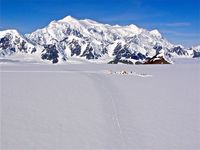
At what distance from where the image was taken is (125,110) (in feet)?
55.9

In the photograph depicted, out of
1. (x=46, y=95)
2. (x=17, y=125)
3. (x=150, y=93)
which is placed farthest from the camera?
(x=150, y=93)

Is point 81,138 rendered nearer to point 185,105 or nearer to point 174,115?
point 174,115

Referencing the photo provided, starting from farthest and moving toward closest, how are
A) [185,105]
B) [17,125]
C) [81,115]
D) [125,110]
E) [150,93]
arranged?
[150,93] < [185,105] < [125,110] < [81,115] < [17,125]

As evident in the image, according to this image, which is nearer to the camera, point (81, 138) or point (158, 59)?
point (81, 138)

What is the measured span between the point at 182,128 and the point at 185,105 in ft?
15.2

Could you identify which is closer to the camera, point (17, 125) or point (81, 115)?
point (17, 125)

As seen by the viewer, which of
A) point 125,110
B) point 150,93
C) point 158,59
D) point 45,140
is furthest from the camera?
point 158,59

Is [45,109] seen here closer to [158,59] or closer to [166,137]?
[166,137]

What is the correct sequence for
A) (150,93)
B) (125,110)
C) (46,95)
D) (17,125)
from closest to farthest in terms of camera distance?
(17,125) → (125,110) → (46,95) → (150,93)

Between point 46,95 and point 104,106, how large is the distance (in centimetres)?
469

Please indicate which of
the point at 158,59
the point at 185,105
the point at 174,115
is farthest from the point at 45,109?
the point at 158,59

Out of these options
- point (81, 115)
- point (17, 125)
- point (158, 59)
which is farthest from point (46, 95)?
point (158, 59)

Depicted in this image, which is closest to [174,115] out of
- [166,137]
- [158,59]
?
[166,137]

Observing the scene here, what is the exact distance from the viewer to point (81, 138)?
41.7ft
